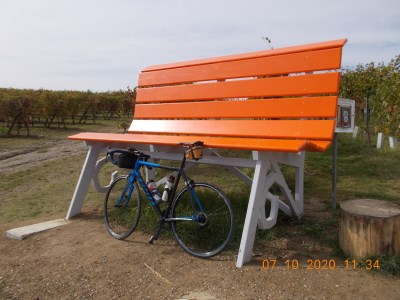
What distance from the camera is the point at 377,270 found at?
2439 mm

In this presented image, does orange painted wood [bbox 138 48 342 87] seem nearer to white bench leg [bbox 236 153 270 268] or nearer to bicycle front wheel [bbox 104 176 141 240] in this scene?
white bench leg [bbox 236 153 270 268]

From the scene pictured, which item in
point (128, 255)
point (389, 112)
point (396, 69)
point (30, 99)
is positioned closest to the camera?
point (128, 255)

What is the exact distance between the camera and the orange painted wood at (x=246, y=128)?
2920 mm

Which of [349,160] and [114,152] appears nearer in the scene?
[114,152]

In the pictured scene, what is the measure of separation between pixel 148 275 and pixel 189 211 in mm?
715

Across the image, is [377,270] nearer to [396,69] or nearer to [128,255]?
[128,255]

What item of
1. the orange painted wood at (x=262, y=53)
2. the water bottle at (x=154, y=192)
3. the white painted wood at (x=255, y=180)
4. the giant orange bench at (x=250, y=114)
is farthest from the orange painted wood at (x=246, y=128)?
the water bottle at (x=154, y=192)

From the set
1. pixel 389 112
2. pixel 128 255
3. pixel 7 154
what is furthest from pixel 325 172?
pixel 7 154

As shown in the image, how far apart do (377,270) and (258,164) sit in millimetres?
997

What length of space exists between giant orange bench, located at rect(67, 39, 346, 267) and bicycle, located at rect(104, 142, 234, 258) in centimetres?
16

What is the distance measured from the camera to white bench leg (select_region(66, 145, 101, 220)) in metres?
3.96

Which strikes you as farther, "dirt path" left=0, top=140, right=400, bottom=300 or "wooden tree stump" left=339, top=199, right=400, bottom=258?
"wooden tree stump" left=339, top=199, right=400, bottom=258

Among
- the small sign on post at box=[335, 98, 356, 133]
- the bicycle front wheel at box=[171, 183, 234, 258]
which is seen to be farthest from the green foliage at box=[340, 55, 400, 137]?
the bicycle front wheel at box=[171, 183, 234, 258]

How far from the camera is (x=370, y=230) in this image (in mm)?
2525
